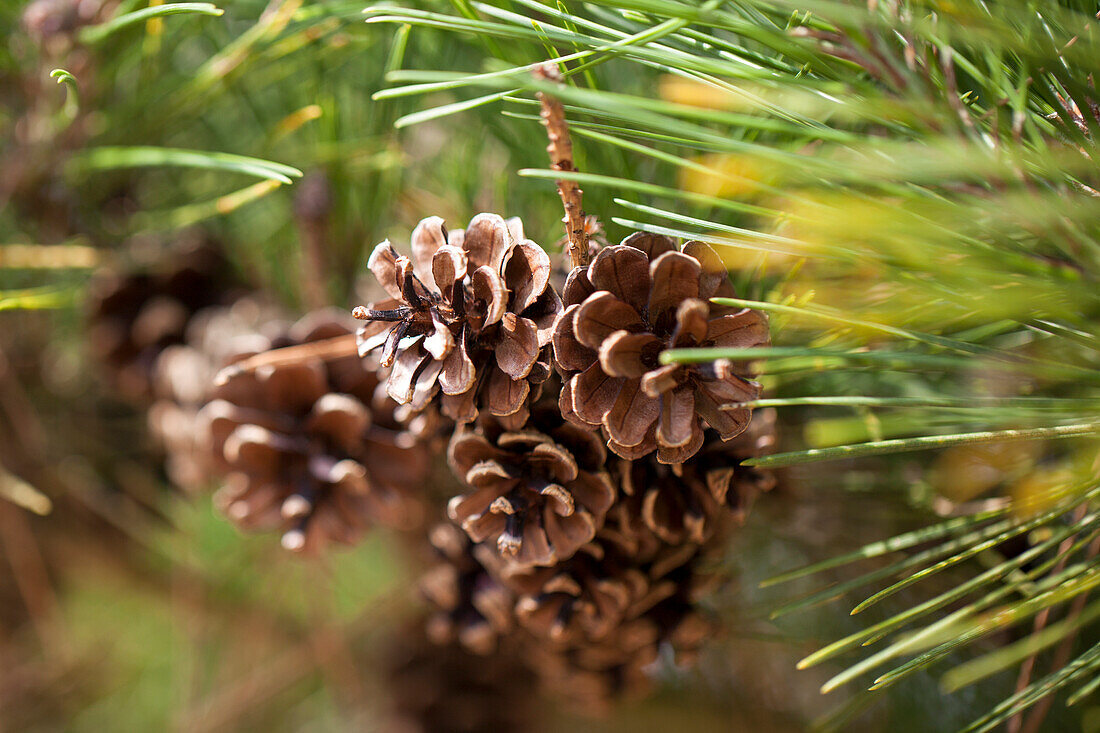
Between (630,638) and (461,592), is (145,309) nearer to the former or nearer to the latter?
(461,592)

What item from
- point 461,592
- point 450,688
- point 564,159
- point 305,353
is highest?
point 564,159

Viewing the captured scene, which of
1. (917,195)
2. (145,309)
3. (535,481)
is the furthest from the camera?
(145,309)

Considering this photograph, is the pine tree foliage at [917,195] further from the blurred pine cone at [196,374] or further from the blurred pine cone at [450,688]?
the blurred pine cone at [450,688]

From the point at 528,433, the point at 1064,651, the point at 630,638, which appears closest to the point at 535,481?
the point at 528,433

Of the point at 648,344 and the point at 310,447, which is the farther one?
the point at 310,447

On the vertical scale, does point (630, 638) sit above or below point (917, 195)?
below

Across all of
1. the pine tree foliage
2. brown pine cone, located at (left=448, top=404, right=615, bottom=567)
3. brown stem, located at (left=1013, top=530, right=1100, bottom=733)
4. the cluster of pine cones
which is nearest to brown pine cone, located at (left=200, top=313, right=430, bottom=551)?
the cluster of pine cones

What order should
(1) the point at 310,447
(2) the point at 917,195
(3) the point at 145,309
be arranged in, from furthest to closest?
1. (3) the point at 145,309
2. (1) the point at 310,447
3. (2) the point at 917,195
